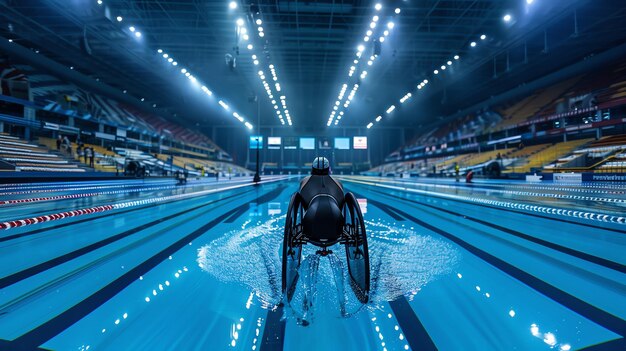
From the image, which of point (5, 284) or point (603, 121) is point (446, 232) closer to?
point (5, 284)

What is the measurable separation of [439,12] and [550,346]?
54.5 ft

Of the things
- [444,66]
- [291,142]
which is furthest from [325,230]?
[291,142]

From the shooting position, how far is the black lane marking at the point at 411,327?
1264 millimetres

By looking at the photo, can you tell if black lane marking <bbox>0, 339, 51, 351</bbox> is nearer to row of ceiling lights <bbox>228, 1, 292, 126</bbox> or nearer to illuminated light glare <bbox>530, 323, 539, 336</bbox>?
illuminated light glare <bbox>530, 323, 539, 336</bbox>

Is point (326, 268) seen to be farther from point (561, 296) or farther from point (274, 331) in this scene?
point (561, 296)

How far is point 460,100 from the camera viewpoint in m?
31.5

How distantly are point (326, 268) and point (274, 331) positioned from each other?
96 centimetres

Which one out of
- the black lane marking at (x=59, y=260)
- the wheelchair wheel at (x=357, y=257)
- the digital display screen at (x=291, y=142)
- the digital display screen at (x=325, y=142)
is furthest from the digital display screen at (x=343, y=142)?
the wheelchair wheel at (x=357, y=257)

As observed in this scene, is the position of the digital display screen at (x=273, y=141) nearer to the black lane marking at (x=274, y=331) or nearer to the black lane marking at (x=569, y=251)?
the black lane marking at (x=569, y=251)

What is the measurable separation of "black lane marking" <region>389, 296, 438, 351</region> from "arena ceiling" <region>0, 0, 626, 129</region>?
44.1 feet

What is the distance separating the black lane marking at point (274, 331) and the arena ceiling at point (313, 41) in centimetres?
1338

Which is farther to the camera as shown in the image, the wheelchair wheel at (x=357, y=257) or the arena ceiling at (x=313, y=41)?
the arena ceiling at (x=313, y=41)

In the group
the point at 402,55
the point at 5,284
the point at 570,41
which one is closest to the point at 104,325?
the point at 5,284

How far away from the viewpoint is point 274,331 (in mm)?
1379
